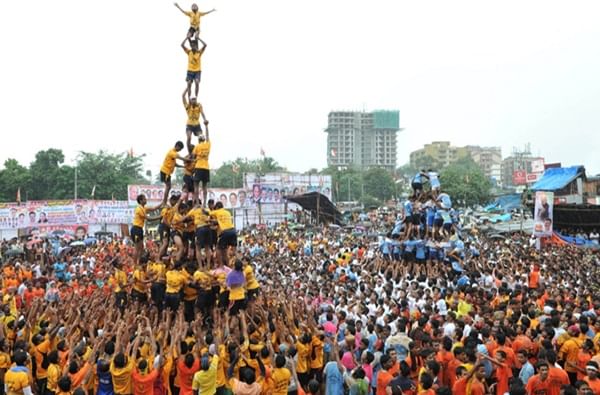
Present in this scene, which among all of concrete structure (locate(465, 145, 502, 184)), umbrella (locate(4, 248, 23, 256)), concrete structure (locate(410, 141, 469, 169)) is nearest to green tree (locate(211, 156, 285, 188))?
umbrella (locate(4, 248, 23, 256))

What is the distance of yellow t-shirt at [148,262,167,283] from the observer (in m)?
10.9

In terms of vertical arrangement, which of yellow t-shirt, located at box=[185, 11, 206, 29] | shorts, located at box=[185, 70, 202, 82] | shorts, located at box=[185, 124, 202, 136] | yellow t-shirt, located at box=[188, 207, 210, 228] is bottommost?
yellow t-shirt, located at box=[188, 207, 210, 228]

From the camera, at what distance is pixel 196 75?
512 inches

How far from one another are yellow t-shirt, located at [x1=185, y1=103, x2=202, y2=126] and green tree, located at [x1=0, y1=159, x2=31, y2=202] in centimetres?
3463

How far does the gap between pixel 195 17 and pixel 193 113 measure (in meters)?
2.26

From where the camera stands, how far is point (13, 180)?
1642 inches

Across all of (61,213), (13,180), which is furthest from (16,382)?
(13,180)

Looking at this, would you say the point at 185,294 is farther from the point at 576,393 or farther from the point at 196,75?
the point at 576,393

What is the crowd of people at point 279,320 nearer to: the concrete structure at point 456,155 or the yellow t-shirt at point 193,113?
the yellow t-shirt at point 193,113

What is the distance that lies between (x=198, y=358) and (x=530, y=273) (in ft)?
35.9

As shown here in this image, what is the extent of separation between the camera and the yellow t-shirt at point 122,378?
22.6 feet

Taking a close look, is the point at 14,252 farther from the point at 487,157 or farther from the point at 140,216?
the point at 487,157

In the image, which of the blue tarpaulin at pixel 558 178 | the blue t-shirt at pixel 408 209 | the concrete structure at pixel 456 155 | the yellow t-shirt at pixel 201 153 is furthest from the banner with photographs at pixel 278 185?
the concrete structure at pixel 456 155

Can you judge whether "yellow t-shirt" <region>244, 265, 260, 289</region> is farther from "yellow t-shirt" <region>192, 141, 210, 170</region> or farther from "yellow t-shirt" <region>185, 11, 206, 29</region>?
"yellow t-shirt" <region>185, 11, 206, 29</region>
